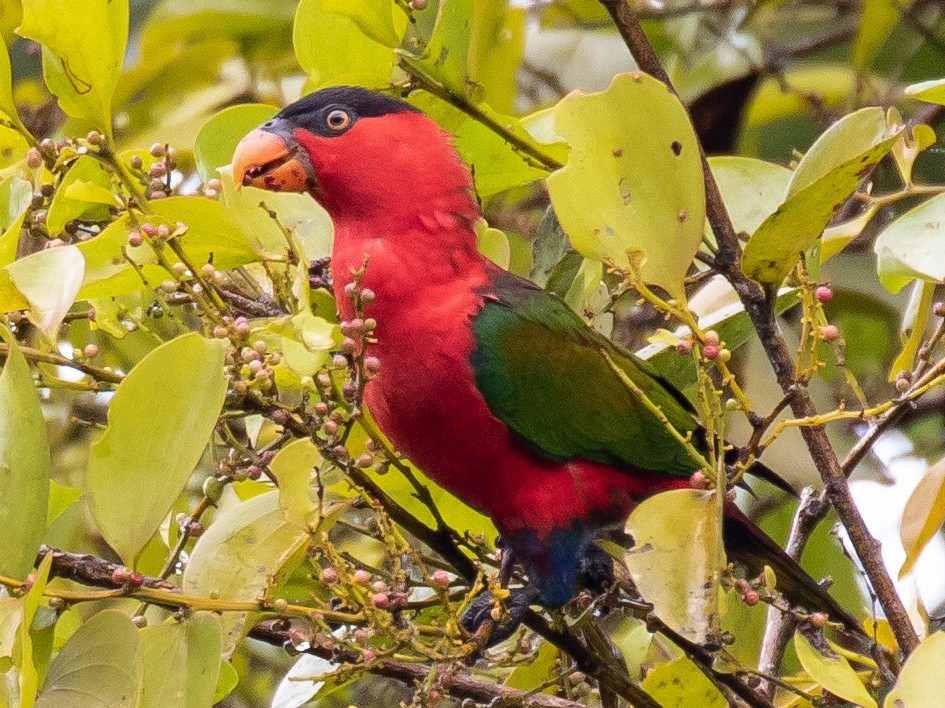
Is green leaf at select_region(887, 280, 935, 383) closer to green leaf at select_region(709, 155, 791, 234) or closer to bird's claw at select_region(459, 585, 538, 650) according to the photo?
green leaf at select_region(709, 155, 791, 234)

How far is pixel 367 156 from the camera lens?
7.25ft

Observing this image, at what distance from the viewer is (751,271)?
1.61 metres

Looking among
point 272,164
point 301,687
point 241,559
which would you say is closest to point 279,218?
point 272,164

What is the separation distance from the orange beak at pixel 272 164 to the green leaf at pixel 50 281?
0.47 m

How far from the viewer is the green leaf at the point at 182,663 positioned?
1.48 m

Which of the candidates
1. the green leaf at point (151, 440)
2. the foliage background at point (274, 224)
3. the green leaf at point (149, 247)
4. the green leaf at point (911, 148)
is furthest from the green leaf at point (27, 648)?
the green leaf at point (911, 148)

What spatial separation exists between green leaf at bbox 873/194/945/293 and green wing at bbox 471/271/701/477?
22.6 inches

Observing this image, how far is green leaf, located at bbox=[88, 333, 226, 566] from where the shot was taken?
4.83ft

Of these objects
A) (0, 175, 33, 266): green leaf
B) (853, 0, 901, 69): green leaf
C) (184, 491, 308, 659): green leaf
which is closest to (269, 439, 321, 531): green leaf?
(184, 491, 308, 659): green leaf

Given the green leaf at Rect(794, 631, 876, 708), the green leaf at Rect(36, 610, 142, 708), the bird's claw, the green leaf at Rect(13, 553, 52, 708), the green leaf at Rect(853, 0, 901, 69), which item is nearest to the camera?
the green leaf at Rect(13, 553, 52, 708)

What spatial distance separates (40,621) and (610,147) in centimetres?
90

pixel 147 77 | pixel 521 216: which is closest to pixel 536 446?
pixel 521 216

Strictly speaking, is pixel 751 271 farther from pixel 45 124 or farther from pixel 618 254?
pixel 45 124

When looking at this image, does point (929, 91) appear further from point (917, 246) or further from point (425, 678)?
point (425, 678)
